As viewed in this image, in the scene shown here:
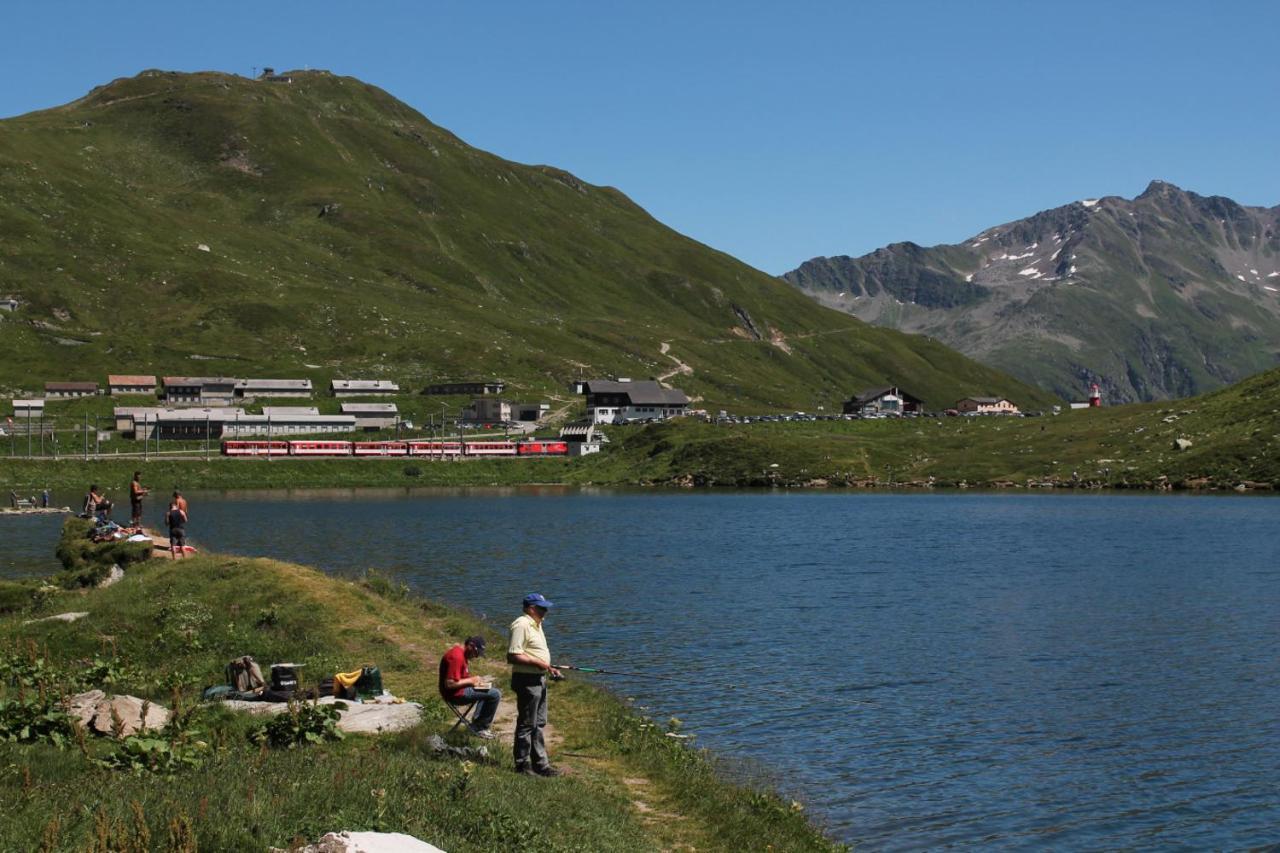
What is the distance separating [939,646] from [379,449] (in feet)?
508

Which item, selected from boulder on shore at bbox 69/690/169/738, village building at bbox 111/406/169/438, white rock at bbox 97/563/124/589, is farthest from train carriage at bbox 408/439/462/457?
boulder on shore at bbox 69/690/169/738

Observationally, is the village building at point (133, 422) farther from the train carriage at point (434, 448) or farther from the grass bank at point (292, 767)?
the grass bank at point (292, 767)

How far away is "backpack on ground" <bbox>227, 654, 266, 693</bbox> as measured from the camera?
28578 mm

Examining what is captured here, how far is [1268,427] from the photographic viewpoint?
464ft

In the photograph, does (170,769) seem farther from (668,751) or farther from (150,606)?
(150,606)

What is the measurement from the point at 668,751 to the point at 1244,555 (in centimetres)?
5694

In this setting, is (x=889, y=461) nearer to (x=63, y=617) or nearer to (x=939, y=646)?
(x=939, y=646)

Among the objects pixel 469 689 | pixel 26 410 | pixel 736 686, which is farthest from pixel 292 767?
pixel 26 410

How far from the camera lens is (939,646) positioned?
4412 centimetres

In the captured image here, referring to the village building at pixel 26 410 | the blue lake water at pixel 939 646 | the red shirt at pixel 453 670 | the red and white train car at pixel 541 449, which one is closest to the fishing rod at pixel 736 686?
the blue lake water at pixel 939 646

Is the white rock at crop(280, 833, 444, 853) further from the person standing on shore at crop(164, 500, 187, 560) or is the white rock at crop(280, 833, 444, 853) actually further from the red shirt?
the person standing on shore at crop(164, 500, 187, 560)

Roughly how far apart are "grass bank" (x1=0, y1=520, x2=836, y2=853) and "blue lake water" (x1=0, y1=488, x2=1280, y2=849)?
357 cm

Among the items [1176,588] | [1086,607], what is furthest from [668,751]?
[1176,588]

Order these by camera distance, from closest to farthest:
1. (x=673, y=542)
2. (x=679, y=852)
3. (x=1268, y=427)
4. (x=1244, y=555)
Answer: (x=679, y=852)
(x=1244, y=555)
(x=673, y=542)
(x=1268, y=427)
